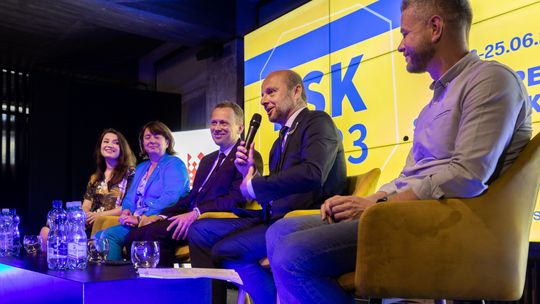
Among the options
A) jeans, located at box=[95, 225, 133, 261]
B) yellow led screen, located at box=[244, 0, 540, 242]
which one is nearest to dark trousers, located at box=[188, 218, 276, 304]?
jeans, located at box=[95, 225, 133, 261]

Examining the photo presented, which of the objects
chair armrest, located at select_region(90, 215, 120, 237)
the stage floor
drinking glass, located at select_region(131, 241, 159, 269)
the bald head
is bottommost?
the stage floor

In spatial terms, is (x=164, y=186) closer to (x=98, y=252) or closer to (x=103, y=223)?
(x=103, y=223)

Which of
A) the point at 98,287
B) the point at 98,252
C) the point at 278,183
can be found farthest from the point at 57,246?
the point at 278,183

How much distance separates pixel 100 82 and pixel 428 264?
7.18m

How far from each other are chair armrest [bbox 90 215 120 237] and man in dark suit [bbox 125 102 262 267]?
0.37 m

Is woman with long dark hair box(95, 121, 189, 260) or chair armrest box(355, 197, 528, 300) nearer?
chair armrest box(355, 197, 528, 300)

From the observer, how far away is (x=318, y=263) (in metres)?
1.50

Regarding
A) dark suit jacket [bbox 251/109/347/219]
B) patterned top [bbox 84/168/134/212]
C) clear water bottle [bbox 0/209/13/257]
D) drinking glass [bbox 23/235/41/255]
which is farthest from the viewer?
patterned top [bbox 84/168/134/212]

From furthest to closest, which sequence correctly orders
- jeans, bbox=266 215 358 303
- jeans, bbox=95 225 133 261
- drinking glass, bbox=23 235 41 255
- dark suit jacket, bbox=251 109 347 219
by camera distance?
1. jeans, bbox=95 225 133 261
2. drinking glass, bbox=23 235 41 255
3. dark suit jacket, bbox=251 109 347 219
4. jeans, bbox=266 215 358 303

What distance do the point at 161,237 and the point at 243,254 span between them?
26.5 inches

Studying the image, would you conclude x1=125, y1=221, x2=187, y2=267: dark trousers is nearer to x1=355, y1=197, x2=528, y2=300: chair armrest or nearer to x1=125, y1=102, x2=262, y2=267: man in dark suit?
x1=125, y1=102, x2=262, y2=267: man in dark suit

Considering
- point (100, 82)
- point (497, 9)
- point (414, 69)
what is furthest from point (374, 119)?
point (100, 82)

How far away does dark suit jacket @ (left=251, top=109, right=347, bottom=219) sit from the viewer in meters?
2.16

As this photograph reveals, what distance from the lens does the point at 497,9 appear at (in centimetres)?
285
